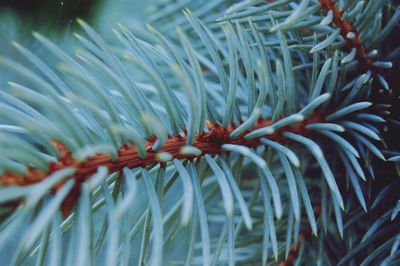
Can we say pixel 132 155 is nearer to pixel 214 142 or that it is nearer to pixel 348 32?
pixel 214 142

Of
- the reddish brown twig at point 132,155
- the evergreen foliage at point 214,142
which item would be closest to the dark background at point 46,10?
the evergreen foliage at point 214,142

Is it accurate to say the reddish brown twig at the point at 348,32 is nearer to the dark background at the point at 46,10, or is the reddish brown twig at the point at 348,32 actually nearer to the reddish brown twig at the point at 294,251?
the reddish brown twig at the point at 294,251

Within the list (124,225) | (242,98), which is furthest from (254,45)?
(124,225)

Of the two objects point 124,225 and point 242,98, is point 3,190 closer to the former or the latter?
point 124,225

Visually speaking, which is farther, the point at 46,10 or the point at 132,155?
the point at 46,10

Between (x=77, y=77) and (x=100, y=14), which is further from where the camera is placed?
(x=100, y=14)

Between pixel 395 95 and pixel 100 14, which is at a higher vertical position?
pixel 100 14

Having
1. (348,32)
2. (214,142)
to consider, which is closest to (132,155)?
(214,142)
